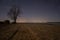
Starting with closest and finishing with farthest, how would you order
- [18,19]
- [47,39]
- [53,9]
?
[47,39] → [18,19] → [53,9]

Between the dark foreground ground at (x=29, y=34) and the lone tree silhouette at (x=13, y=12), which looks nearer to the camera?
the dark foreground ground at (x=29, y=34)

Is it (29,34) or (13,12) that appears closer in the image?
(29,34)

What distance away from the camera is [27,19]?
174 cm

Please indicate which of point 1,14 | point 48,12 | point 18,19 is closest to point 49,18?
point 48,12

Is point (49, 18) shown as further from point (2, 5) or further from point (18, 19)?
point (2, 5)

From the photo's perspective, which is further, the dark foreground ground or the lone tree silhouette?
the lone tree silhouette

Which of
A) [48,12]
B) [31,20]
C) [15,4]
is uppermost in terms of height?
[15,4]

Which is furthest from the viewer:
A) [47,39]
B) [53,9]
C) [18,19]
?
[53,9]

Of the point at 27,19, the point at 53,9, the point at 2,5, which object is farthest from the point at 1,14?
the point at 53,9

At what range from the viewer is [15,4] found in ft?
5.69

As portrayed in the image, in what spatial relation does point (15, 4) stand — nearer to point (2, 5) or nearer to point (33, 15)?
point (2, 5)

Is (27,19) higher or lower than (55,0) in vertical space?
lower

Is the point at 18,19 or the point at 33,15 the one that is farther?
the point at 33,15

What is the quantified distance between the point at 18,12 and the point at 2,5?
25 cm
